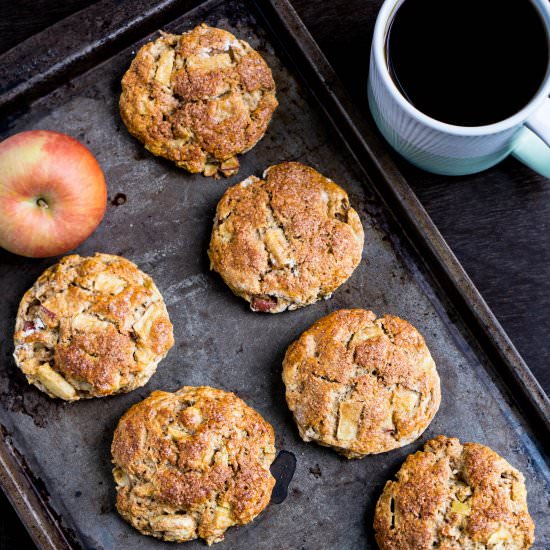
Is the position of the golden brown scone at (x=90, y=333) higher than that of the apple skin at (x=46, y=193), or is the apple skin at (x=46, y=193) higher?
the apple skin at (x=46, y=193)

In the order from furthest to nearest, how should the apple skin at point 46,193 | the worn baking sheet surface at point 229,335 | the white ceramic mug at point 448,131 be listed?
1. the worn baking sheet surface at point 229,335
2. the apple skin at point 46,193
3. the white ceramic mug at point 448,131

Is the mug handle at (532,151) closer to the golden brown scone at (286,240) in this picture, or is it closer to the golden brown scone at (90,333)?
the golden brown scone at (286,240)

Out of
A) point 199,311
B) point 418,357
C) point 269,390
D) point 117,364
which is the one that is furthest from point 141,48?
point 418,357

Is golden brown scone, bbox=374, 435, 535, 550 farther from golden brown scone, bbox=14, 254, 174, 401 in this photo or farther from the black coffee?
the black coffee

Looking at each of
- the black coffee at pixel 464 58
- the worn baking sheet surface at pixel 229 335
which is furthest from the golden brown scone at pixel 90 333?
the black coffee at pixel 464 58

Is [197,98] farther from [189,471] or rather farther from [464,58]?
[189,471]

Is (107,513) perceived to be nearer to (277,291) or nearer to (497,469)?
(277,291)

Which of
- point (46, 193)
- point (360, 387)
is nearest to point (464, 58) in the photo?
point (360, 387)
